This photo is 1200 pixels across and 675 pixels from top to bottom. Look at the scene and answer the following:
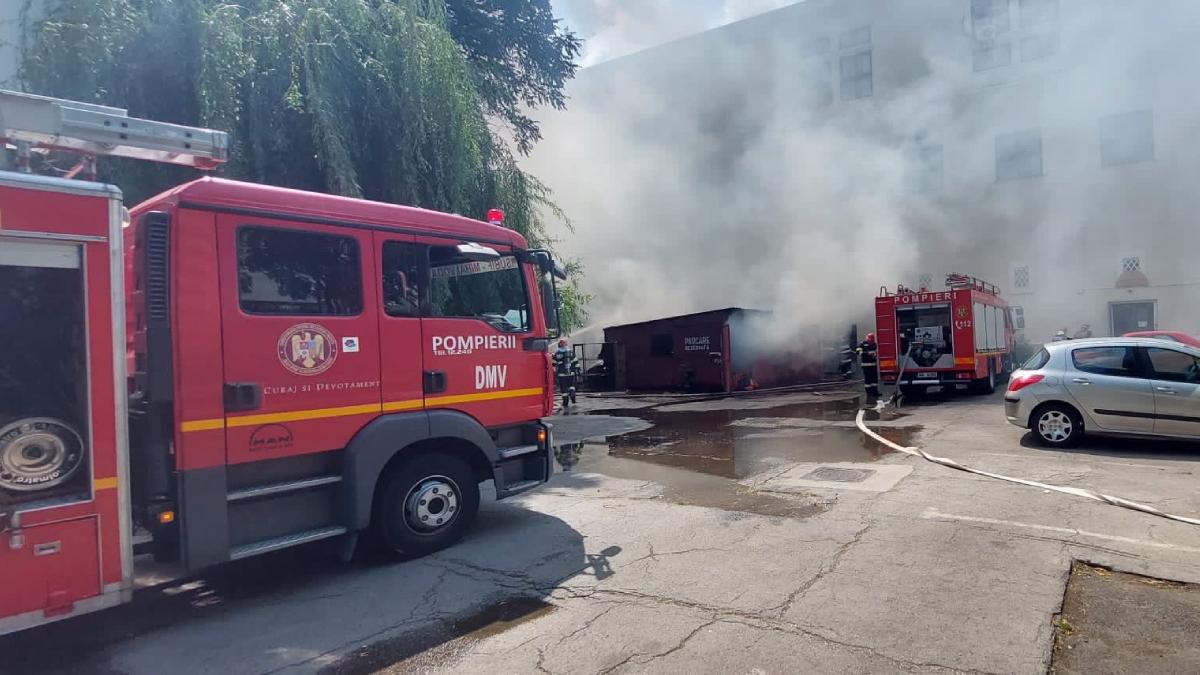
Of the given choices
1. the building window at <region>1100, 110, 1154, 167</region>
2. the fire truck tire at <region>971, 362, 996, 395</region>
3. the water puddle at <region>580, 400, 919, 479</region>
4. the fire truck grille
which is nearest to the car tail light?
the water puddle at <region>580, 400, 919, 479</region>

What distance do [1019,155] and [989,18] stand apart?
14.1ft

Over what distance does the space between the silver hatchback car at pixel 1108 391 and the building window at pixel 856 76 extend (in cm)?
1772

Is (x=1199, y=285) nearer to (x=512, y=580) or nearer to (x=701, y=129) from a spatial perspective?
(x=701, y=129)

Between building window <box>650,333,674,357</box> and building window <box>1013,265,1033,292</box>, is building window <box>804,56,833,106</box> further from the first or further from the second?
building window <box>650,333,674,357</box>

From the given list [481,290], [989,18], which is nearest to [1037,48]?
[989,18]

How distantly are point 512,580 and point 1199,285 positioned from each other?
2432 centimetres

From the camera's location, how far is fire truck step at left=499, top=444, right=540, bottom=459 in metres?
5.16

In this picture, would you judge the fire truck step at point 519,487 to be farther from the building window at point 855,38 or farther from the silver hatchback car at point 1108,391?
the building window at point 855,38

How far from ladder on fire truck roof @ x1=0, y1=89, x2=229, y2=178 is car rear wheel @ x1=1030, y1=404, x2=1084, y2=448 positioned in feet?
27.1

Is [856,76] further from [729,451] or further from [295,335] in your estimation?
[295,335]

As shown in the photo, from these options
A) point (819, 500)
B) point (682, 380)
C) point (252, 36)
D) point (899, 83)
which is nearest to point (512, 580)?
point (819, 500)

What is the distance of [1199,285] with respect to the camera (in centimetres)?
2039

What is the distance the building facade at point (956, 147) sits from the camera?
2044 centimetres

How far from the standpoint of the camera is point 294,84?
702 cm
